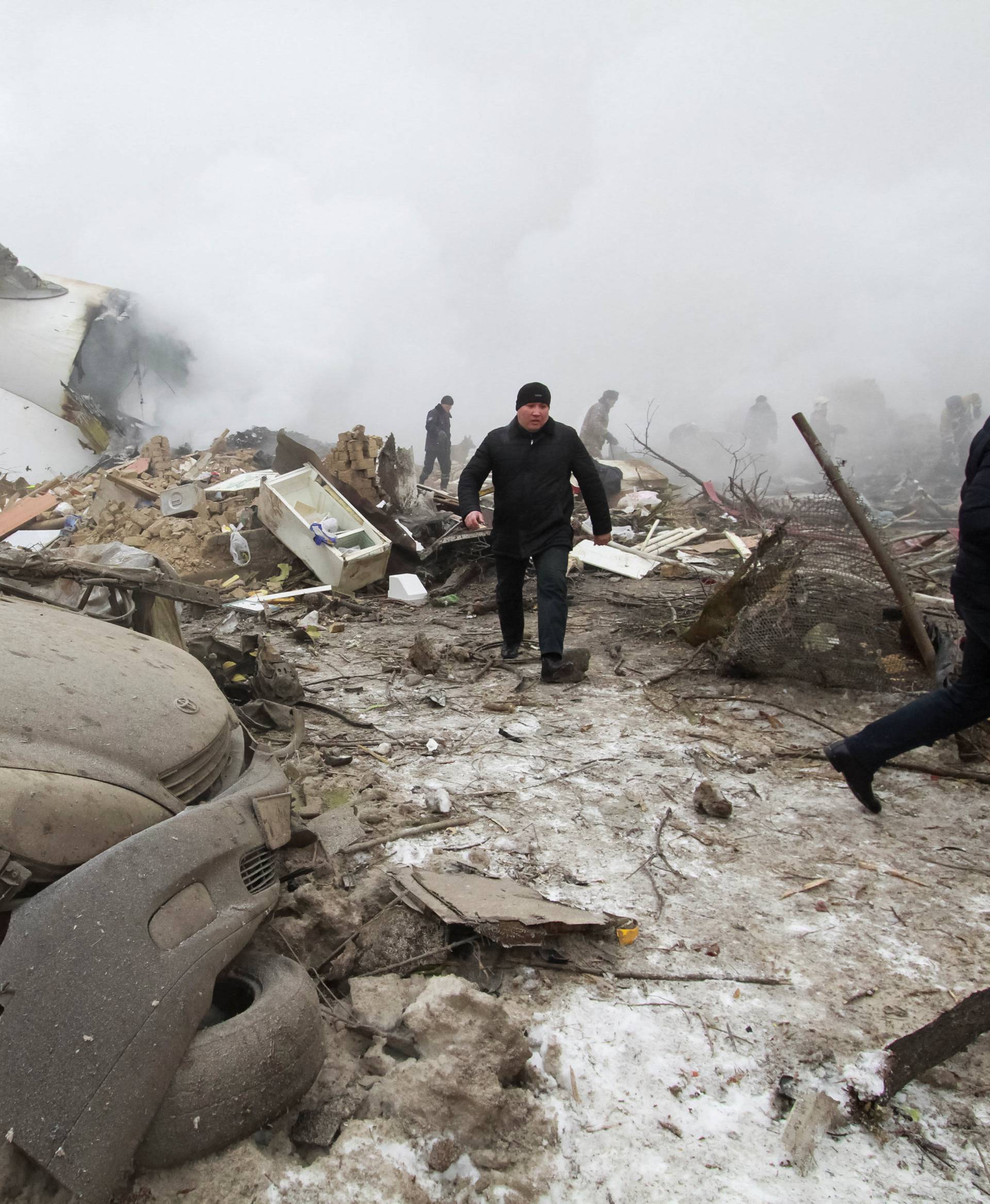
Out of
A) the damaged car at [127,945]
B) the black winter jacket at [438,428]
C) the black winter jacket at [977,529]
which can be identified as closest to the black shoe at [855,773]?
the black winter jacket at [977,529]

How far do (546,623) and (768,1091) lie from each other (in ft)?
10.6

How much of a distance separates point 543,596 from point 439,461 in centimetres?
1102

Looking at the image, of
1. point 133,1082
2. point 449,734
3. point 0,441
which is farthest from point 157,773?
point 0,441

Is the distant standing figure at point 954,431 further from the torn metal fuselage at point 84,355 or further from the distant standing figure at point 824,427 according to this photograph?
the torn metal fuselage at point 84,355

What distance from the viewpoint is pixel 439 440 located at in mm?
15164

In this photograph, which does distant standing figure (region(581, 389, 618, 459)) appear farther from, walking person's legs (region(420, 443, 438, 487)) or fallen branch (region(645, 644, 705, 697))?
fallen branch (region(645, 644, 705, 697))

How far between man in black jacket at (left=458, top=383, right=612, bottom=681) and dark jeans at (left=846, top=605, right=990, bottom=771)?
2120 millimetres

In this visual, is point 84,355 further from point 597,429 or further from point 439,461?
point 597,429

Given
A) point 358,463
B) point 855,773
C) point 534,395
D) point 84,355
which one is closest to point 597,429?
point 358,463

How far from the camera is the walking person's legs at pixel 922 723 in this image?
2.86m

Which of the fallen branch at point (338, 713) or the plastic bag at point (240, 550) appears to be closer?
the fallen branch at point (338, 713)

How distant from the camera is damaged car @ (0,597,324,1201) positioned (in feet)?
4.51

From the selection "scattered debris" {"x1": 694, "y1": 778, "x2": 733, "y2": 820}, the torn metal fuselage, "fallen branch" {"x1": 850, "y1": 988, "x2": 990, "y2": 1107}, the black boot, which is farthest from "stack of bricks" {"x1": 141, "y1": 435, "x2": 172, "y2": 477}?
"fallen branch" {"x1": 850, "y1": 988, "x2": 990, "y2": 1107}

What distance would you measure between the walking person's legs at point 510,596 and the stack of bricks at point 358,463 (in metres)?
4.26
